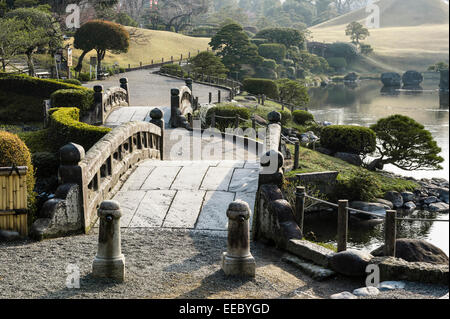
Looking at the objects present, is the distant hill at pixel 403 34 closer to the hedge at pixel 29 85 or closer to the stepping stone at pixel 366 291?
the hedge at pixel 29 85

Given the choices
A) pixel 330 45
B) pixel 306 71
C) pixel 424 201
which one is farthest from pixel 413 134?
pixel 330 45

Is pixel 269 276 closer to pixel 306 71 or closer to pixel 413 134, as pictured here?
pixel 413 134

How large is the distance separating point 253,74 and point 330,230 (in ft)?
Result: 152

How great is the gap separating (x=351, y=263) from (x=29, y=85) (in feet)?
77.6

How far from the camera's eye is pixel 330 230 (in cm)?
2077

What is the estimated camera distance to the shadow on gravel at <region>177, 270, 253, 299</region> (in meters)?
6.91

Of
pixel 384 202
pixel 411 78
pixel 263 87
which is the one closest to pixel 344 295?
pixel 384 202

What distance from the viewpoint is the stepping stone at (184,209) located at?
9.92m

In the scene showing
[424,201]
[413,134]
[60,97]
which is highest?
[60,97]

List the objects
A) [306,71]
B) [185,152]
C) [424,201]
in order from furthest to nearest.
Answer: [306,71], [424,201], [185,152]

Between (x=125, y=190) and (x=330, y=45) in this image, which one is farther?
(x=330, y=45)

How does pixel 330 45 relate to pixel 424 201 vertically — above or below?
above

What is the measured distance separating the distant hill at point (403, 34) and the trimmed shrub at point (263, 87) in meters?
69.3

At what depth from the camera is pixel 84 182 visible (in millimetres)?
9477
